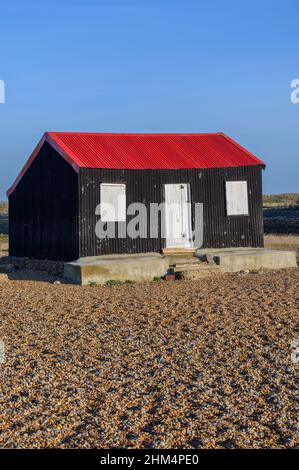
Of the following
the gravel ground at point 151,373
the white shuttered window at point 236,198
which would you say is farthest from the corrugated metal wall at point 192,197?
the gravel ground at point 151,373

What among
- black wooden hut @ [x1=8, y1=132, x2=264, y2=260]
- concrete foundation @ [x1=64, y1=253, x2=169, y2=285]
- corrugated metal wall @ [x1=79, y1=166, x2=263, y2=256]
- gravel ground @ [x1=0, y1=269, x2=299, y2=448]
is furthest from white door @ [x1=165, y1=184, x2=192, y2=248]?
gravel ground @ [x1=0, y1=269, x2=299, y2=448]

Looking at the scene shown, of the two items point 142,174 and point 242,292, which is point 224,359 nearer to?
point 242,292

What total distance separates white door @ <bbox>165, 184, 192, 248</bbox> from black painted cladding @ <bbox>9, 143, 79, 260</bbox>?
3.42 meters

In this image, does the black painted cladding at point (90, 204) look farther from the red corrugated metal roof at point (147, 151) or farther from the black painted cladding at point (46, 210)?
the red corrugated metal roof at point (147, 151)

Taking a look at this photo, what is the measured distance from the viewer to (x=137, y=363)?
805cm

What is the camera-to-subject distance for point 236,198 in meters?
20.6

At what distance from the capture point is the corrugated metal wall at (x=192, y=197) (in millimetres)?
18266

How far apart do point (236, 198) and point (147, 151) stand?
3.79 metres

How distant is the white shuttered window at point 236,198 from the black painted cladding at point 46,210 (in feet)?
19.3

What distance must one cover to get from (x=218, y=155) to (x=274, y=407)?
15.7 m

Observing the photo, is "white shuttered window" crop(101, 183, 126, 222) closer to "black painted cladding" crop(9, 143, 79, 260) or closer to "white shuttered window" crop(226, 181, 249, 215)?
"black painted cladding" crop(9, 143, 79, 260)

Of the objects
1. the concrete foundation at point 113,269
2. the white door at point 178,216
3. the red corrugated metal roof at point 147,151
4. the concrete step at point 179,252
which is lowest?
the concrete foundation at point 113,269

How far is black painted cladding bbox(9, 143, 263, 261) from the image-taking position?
1830 centimetres
